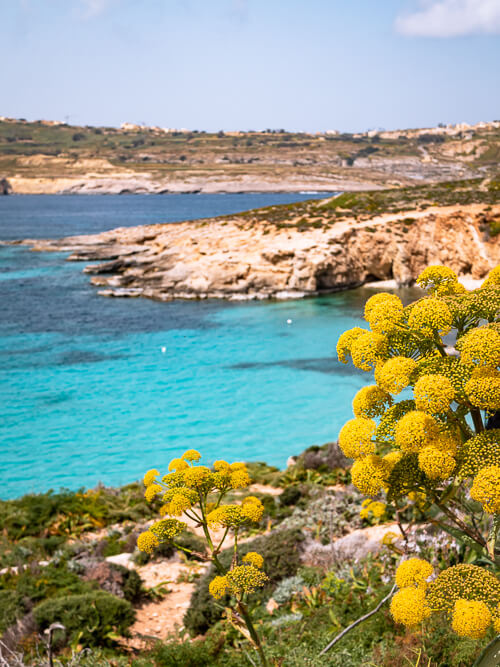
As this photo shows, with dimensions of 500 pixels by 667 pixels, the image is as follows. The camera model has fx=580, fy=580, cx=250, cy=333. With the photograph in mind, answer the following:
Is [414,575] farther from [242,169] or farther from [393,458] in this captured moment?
[242,169]

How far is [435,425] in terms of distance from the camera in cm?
263

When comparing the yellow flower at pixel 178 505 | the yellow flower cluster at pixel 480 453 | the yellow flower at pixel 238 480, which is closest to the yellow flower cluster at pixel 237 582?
the yellow flower at pixel 178 505

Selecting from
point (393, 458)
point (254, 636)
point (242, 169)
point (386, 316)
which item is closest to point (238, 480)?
point (254, 636)

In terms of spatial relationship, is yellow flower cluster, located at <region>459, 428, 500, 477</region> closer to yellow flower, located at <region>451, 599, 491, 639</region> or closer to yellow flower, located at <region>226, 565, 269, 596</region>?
yellow flower, located at <region>451, 599, 491, 639</region>

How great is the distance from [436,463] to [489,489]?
227 millimetres

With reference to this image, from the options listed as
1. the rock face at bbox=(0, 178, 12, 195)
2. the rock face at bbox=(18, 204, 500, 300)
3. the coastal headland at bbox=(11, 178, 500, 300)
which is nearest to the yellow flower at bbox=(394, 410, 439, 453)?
the coastal headland at bbox=(11, 178, 500, 300)

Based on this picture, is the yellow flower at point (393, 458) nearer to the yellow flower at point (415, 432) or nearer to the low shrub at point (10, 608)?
the yellow flower at point (415, 432)

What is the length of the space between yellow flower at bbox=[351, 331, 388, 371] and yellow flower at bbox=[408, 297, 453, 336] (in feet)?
0.66

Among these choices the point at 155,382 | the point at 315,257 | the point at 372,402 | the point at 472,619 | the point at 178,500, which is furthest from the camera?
the point at 315,257

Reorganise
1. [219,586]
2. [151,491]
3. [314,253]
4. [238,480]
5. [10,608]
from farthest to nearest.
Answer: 1. [314,253]
2. [10,608]
3. [238,480]
4. [151,491]
5. [219,586]

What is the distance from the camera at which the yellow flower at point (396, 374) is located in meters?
2.64

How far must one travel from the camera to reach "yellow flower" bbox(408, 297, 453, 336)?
2.67 meters

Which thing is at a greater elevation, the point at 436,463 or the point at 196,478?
the point at 436,463

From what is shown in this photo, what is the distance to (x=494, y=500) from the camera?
7.80 ft
